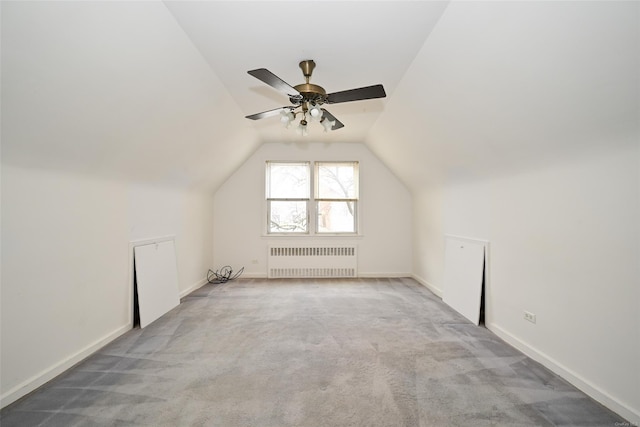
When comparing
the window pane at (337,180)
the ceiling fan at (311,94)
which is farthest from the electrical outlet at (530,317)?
the window pane at (337,180)

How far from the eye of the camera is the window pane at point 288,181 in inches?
230

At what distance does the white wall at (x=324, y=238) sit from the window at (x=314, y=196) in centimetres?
17

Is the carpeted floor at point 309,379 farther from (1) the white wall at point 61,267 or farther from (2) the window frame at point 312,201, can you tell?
(2) the window frame at point 312,201

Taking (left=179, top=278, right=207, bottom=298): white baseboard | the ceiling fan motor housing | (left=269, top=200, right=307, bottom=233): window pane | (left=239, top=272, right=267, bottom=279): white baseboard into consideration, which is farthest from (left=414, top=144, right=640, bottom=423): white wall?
(left=179, top=278, right=207, bottom=298): white baseboard

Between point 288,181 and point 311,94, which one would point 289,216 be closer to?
point 288,181

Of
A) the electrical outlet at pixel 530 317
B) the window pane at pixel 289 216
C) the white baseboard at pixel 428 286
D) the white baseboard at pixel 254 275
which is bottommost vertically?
the white baseboard at pixel 254 275

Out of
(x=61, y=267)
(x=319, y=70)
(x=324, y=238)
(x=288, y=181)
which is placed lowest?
(x=324, y=238)

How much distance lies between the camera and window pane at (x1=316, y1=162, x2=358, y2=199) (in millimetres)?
5865

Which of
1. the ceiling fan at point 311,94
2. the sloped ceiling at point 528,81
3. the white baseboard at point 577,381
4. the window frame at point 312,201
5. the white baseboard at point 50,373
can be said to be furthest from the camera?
the window frame at point 312,201

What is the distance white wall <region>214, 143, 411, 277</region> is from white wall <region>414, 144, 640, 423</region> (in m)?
2.53

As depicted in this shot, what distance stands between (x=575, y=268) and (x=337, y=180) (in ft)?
13.7

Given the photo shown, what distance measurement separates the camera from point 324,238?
5691 mm

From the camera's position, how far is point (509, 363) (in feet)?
7.95

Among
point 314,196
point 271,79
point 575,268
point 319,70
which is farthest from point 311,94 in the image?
point 314,196
